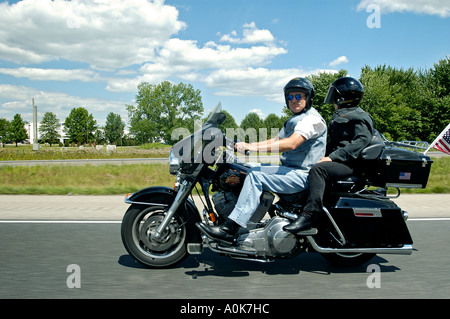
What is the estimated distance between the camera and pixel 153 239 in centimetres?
414

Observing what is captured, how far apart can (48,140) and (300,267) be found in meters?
110

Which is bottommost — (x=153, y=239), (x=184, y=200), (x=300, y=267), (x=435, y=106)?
(x=300, y=267)

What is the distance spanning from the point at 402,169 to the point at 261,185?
1.40 meters

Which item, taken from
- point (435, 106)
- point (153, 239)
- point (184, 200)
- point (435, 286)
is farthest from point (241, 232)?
point (435, 106)

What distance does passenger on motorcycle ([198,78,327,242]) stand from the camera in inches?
153

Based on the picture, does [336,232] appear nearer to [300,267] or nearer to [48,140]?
[300,267]

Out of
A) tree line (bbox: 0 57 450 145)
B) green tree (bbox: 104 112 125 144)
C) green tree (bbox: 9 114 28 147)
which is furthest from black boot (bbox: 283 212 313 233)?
green tree (bbox: 104 112 125 144)

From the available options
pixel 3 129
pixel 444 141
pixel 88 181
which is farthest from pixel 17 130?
pixel 444 141

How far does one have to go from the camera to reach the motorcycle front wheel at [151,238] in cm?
416

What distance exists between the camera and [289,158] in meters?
4.20

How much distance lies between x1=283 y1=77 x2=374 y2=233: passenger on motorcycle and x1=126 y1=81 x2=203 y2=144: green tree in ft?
218

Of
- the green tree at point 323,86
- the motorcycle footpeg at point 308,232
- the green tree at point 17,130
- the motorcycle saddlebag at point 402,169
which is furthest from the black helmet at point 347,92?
the green tree at point 17,130

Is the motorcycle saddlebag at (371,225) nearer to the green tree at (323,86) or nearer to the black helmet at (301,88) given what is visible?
the black helmet at (301,88)

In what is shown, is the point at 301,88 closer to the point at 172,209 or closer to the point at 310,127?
the point at 310,127
